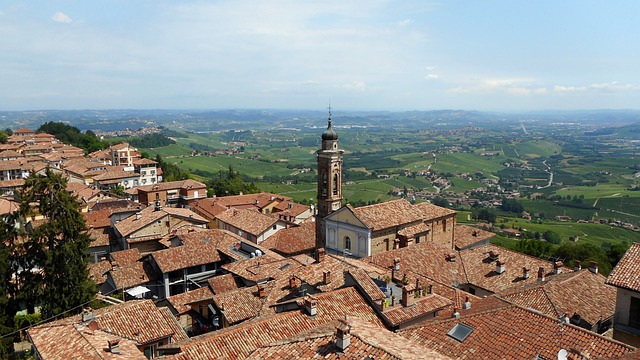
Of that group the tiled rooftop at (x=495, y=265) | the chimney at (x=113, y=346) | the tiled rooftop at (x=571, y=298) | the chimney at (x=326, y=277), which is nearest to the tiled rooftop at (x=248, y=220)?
the tiled rooftop at (x=495, y=265)

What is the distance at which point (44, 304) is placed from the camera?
26.3m

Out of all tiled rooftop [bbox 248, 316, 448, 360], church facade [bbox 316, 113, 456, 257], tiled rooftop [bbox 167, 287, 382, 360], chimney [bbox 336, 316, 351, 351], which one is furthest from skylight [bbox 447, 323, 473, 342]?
church facade [bbox 316, 113, 456, 257]

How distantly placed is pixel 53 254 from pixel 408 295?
63.5 feet

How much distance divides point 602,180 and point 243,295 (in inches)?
6817

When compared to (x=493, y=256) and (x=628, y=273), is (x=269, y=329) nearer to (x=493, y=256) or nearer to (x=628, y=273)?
(x=628, y=273)

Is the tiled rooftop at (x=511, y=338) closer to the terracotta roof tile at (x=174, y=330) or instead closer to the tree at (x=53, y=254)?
the terracotta roof tile at (x=174, y=330)

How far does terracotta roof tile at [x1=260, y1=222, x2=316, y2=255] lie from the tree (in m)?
17.5

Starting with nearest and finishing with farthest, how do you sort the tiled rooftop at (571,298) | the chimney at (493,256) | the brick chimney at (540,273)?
the tiled rooftop at (571,298) → the brick chimney at (540,273) → the chimney at (493,256)

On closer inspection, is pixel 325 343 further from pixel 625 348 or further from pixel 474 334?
pixel 625 348

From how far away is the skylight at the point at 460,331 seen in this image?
16.8 metres

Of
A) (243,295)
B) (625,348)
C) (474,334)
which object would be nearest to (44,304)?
(243,295)

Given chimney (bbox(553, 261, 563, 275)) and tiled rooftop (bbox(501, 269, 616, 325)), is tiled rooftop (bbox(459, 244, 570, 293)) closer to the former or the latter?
chimney (bbox(553, 261, 563, 275))

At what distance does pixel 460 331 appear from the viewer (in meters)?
17.1

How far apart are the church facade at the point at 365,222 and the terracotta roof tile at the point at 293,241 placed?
179 cm
